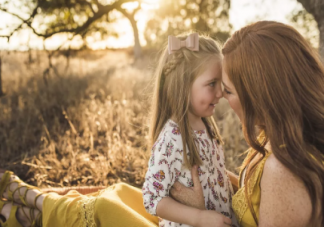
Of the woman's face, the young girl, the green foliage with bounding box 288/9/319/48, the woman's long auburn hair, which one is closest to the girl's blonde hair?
the young girl

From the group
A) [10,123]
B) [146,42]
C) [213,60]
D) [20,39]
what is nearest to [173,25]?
[146,42]

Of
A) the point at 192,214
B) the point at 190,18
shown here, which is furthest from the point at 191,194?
the point at 190,18

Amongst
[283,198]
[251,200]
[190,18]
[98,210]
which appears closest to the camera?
[283,198]

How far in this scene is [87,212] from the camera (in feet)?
7.32

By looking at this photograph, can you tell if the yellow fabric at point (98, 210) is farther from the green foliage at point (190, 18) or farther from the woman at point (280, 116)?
the green foliage at point (190, 18)

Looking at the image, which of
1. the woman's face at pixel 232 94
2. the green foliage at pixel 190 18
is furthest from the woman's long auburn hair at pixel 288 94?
the green foliage at pixel 190 18

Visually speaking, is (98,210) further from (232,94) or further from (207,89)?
(232,94)

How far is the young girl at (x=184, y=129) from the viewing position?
1915mm

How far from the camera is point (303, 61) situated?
1.51m

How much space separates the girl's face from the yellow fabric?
815 mm

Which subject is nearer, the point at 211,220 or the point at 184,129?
the point at 211,220

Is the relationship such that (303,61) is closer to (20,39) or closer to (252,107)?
(252,107)

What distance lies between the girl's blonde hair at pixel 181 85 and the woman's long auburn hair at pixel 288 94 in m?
0.49

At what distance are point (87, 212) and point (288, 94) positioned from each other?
151 centimetres
